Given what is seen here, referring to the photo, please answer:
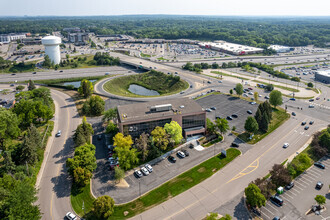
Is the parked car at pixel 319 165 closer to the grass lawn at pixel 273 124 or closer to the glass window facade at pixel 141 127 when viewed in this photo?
the grass lawn at pixel 273 124

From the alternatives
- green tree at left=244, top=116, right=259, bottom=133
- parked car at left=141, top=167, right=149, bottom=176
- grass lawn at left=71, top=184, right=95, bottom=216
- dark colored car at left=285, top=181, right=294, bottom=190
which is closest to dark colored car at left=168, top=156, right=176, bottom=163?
parked car at left=141, top=167, right=149, bottom=176

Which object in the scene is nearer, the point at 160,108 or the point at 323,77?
the point at 160,108

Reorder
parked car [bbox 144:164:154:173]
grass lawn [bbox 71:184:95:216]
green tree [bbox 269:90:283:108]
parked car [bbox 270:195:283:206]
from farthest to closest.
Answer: green tree [bbox 269:90:283:108] → parked car [bbox 144:164:154:173] → parked car [bbox 270:195:283:206] → grass lawn [bbox 71:184:95:216]

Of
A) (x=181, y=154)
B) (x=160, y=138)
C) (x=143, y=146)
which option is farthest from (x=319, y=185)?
(x=143, y=146)

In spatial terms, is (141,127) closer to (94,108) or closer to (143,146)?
(143,146)

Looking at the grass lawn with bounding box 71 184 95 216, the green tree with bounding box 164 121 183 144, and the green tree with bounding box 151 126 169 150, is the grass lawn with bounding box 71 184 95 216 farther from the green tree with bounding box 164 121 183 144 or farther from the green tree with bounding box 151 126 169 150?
the green tree with bounding box 164 121 183 144

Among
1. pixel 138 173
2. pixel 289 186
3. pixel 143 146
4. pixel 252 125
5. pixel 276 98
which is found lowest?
pixel 289 186
